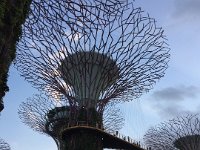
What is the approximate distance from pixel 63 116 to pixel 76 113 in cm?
2038

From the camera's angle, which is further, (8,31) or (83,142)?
(83,142)

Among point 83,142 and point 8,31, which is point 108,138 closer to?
point 83,142

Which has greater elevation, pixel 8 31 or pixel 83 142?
pixel 83 142

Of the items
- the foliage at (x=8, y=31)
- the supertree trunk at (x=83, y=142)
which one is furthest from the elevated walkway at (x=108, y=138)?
the foliage at (x=8, y=31)

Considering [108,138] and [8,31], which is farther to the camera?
[108,138]

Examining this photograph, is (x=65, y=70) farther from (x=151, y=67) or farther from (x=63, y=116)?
(x=63, y=116)

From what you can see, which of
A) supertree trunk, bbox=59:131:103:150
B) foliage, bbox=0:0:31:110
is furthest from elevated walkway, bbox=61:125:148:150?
foliage, bbox=0:0:31:110

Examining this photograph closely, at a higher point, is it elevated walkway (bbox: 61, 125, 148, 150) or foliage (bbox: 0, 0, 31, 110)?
elevated walkway (bbox: 61, 125, 148, 150)

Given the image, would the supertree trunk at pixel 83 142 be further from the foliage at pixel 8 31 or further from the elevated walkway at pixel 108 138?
the foliage at pixel 8 31

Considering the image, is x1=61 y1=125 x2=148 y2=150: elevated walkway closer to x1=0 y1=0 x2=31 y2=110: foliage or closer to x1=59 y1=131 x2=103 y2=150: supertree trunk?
x1=59 y1=131 x2=103 y2=150: supertree trunk

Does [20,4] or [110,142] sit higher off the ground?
[110,142]

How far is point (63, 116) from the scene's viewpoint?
183 feet

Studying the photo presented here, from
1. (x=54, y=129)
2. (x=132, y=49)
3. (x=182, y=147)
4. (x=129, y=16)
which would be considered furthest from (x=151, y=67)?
(x=54, y=129)

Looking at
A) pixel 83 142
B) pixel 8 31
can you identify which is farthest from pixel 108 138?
pixel 8 31
